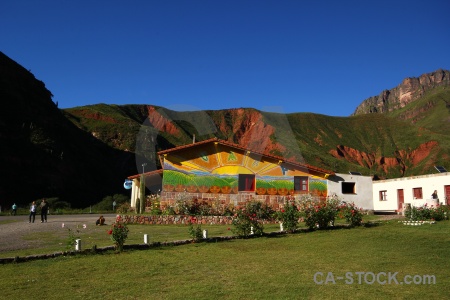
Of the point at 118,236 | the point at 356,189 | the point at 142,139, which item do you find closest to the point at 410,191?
the point at 356,189

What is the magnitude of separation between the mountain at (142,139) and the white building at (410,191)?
654 inches

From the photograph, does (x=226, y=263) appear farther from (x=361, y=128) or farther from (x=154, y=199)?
(x=361, y=128)

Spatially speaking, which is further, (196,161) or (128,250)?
(196,161)

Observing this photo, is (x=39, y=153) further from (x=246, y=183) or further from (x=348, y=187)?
(x=348, y=187)

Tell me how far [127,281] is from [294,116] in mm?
126879

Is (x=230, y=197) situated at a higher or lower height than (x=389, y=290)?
higher

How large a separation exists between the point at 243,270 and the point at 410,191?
2491cm

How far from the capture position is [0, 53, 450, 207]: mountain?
53438mm

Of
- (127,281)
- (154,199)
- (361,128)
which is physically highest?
(361,128)

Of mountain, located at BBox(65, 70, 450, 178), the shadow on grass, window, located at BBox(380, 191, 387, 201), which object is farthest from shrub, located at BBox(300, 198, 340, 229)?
mountain, located at BBox(65, 70, 450, 178)

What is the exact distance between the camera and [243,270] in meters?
8.27

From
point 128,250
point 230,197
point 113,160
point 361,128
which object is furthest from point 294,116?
point 128,250

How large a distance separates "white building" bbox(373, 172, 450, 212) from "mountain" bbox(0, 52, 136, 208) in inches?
1500

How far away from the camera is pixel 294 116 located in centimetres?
13112
